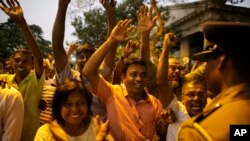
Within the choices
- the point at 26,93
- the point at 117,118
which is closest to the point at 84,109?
the point at 117,118

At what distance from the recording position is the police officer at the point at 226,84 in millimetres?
1598

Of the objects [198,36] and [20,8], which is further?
[198,36]

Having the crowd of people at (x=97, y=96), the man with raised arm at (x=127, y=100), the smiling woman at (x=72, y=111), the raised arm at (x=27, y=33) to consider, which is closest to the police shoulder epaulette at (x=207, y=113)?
the crowd of people at (x=97, y=96)

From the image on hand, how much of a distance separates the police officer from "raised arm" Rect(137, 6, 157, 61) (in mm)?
2629

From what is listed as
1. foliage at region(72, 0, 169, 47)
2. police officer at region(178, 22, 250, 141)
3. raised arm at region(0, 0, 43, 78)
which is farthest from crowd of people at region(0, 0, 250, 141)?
foliage at region(72, 0, 169, 47)

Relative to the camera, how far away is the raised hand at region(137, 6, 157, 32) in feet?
14.7

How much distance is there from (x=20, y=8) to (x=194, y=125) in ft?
9.86

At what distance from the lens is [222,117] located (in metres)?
Answer: 1.61

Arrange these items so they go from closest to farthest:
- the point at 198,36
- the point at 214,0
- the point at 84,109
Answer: the point at 84,109
the point at 214,0
the point at 198,36

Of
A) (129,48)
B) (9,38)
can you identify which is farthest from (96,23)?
(129,48)

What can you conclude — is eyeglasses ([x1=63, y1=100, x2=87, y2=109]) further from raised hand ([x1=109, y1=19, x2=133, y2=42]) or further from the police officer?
the police officer

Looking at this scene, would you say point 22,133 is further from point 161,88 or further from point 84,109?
point 161,88

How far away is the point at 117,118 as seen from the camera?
3.51 metres

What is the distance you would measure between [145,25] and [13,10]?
1551mm
